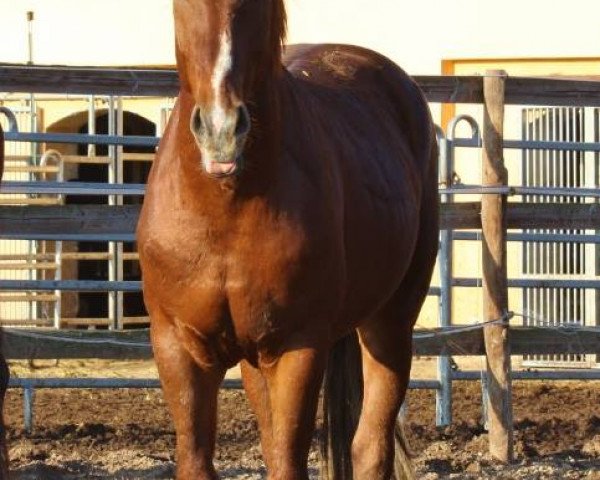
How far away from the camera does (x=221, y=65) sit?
376cm

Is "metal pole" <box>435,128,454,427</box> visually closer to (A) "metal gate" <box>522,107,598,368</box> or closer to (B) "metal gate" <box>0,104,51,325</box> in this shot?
(A) "metal gate" <box>522,107,598,368</box>

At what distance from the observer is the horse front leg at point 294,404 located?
13.8ft

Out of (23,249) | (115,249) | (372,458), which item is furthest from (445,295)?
(23,249)

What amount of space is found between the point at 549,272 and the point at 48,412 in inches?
212

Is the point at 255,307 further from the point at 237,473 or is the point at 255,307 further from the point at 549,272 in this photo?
the point at 549,272

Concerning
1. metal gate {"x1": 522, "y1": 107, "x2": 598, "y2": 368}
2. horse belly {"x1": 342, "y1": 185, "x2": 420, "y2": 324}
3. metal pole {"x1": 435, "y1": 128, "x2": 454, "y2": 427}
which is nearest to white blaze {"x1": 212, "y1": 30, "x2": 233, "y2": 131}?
horse belly {"x1": 342, "y1": 185, "x2": 420, "y2": 324}

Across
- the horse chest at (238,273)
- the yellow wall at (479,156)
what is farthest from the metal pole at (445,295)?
the yellow wall at (479,156)

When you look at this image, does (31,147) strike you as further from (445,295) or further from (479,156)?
(445,295)

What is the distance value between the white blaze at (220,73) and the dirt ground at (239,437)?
2.95 metres

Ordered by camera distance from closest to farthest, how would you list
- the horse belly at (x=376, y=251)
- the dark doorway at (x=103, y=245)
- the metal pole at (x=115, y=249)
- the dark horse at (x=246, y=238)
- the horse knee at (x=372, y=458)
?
the dark horse at (x=246, y=238)
the horse belly at (x=376, y=251)
the horse knee at (x=372, y=458)
the metal pole at (x=115, y=249)
the dark doorway at (x=103, y=245)

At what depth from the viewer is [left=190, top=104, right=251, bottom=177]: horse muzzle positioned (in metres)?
3.65

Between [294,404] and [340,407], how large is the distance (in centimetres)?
152

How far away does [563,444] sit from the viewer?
738cm

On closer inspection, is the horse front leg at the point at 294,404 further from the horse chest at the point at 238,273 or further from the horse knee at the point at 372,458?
the horse knee at the point at 372,458
